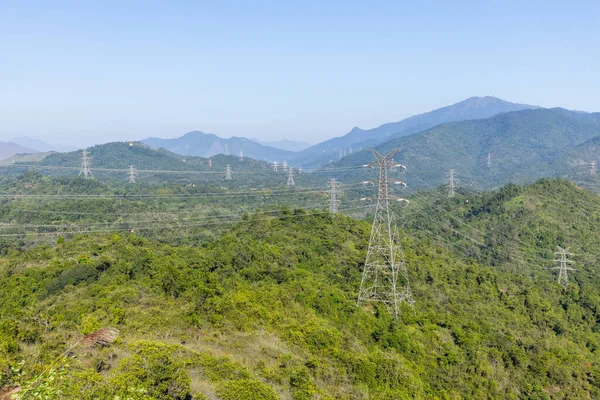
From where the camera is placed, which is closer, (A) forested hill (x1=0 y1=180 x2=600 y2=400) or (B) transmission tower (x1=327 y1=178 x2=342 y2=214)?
(A) forested hill (x1=0 y1=180 x2=600 y2=400)


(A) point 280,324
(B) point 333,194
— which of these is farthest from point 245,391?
(B) point 333,194

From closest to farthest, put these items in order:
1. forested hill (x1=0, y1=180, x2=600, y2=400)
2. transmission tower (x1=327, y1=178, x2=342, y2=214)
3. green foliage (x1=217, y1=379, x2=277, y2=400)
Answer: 1. green foliage (x1=217, y1=379, x2=277, y2=400)
2. forested hill (x1=0, y1=180, x2=600, y2=400)
3. transmission tower (x1=327, y1=178, x2=342, y2=214)

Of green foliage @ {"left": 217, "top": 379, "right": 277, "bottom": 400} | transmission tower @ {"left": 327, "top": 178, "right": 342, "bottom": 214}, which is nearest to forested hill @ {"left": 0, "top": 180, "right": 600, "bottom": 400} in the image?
green foliage @ {"left": 217, "top": 379, "right": 277, "bottom": 400}

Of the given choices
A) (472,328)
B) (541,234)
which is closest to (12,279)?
(472,328)

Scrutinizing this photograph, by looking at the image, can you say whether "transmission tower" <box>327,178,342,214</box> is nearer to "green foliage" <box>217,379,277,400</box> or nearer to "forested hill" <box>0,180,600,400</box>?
"forested hill" <box>0,180,600,400</box>

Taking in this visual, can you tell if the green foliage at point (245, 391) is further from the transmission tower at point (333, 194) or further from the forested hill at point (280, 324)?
the transmission tower at point (333, 194)

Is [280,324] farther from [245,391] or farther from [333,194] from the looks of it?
[333,194]

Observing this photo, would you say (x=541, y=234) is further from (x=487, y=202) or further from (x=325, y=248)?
(x=325, y=248)

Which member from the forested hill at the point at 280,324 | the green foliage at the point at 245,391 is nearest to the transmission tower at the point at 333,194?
the forested hill at the point at 280,324

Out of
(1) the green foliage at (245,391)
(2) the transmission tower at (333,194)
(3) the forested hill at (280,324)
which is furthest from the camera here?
(2) the transmission tower at (333,194)
